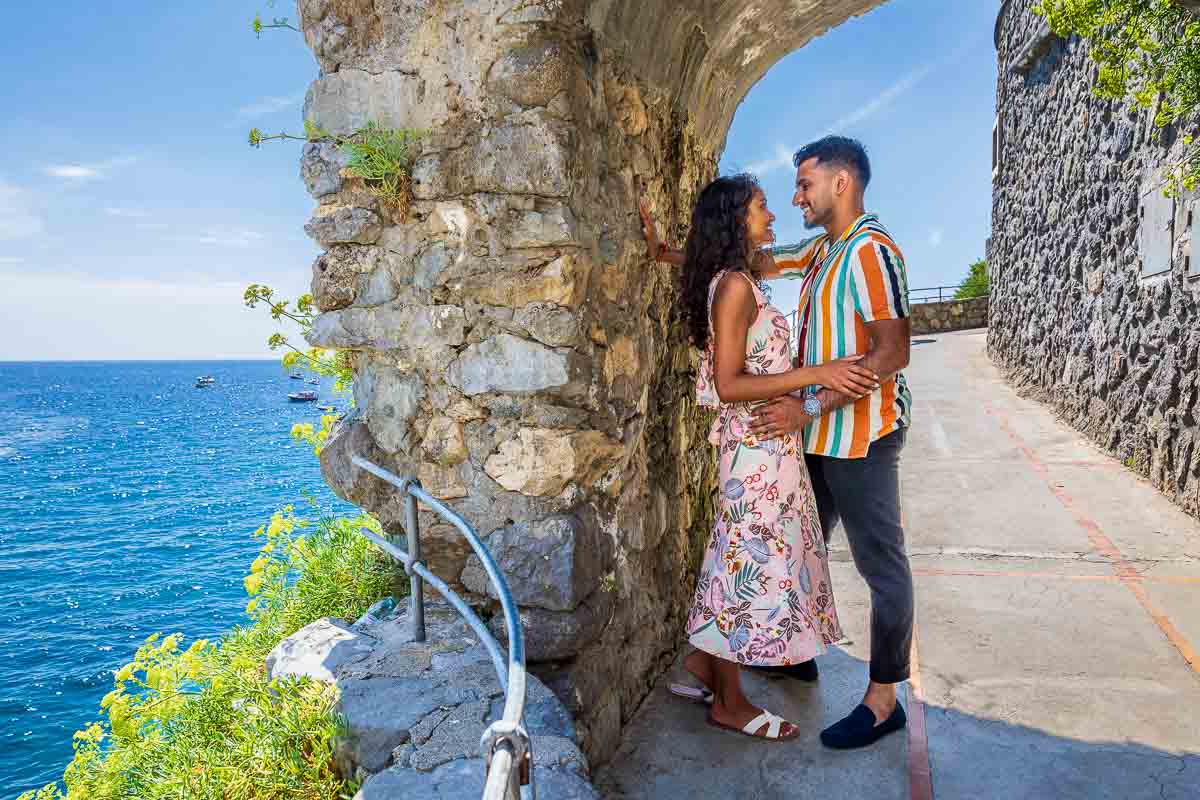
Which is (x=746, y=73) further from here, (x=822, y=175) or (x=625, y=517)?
(x=625, y=517)

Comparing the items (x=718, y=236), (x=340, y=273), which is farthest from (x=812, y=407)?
(x=340, y=273)

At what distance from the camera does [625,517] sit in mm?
2529

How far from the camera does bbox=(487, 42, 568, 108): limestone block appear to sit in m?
2.13

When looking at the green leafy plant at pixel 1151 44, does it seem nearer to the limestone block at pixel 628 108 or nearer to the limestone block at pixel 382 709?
the limestone block at pixel 628 108

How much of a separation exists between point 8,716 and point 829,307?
40.4ft

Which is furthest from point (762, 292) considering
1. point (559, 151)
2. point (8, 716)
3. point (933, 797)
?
point (8, 716)

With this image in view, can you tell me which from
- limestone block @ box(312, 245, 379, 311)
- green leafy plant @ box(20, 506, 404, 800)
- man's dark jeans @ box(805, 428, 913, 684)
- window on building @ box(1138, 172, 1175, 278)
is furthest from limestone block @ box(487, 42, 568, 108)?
window on building @ box(1138, 172, 1175, 278)

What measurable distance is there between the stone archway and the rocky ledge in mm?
250

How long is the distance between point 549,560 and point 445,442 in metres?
0.48

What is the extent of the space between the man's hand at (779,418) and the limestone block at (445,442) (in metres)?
0.88

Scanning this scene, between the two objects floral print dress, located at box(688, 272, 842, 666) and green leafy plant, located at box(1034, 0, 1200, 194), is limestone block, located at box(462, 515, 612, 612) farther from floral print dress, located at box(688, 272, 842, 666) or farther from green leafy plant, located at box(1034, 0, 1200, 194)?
green leafy plant, located at box(1034, 0, 1200, 194)

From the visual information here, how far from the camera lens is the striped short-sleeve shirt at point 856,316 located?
2.27m

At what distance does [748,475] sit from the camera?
2.40 meters

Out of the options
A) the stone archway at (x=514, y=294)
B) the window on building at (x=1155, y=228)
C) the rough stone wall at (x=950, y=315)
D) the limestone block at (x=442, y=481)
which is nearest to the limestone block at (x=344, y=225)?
the stone archway at (x=514, y=294)
